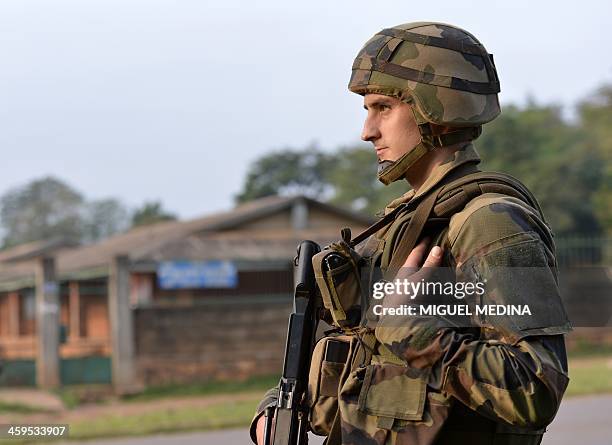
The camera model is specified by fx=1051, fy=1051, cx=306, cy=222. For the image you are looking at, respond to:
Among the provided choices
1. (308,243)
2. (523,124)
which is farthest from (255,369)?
(523,124)

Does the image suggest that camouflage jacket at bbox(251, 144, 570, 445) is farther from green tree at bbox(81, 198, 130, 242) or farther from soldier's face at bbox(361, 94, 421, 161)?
green tree at bbox(81, 198, 130, 242)

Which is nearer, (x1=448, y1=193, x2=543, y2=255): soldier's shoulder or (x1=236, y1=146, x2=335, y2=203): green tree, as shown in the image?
(x1=448, y1=193, x2=543, y2=255): soldier's shoulder

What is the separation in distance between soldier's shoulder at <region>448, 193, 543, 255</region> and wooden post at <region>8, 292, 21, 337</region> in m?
21.6

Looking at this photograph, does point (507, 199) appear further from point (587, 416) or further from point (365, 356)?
point (587, 416)

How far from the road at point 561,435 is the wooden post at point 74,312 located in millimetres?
8285

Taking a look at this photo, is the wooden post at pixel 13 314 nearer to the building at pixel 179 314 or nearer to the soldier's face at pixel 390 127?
the building at pixel 179 314

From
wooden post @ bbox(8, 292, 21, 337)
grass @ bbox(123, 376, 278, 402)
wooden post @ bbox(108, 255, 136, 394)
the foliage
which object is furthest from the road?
wooden post @ bbox(8, 292, 21, 337)

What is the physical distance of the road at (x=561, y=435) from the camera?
891cm

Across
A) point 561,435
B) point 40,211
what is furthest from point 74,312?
point 561,435

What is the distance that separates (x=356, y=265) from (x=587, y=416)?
8518mm

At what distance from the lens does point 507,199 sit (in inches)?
82.9

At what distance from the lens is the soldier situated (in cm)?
197

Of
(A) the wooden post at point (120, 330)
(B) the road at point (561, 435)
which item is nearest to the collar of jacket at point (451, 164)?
(B) the road at point (561, 435)

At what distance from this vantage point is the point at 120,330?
42.0 feet
